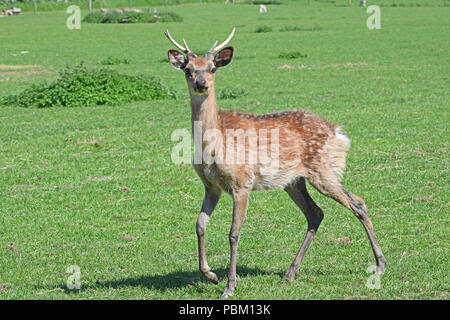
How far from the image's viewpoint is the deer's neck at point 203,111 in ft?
23.5

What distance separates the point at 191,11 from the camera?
61.9 metres

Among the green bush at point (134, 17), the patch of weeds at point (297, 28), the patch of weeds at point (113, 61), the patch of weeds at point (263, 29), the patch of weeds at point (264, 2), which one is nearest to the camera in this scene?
the patch of weeds at point (113, 61)

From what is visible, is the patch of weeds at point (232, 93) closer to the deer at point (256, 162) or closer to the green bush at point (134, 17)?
the deer at point (256, 162)

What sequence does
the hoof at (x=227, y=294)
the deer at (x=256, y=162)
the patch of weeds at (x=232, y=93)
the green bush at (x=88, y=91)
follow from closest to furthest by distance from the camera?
the hoof at (x=227, y=294), the deer at (x=256, y=162), the green bush at (x=88, y=91), the patch of weeds at (x=232, y=93)

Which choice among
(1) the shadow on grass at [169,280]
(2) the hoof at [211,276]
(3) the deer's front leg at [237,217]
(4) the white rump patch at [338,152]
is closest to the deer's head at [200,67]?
(3) the deer's front leg at [237,217]

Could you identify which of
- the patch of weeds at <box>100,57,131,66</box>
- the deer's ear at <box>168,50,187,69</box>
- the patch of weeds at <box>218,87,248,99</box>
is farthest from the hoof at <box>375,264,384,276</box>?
the patch of weeds at <box>100,57,131,66</box>

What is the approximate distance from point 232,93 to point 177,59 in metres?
11.6

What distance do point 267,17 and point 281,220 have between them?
4633 cm

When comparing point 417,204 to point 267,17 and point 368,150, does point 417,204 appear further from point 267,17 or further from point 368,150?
point 267,17

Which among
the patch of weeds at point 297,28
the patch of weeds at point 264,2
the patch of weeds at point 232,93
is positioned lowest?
the patch of weeds at point 232,93

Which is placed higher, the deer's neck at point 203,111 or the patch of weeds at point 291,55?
the deer's neck at point 203,111

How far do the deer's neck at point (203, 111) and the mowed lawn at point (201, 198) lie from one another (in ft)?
5.17

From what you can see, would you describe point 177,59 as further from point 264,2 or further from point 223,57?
point 264,2

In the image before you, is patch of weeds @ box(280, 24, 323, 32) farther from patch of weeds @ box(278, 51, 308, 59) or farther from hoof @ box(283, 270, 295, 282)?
hoof @ box(283, 270, 295, 282)
